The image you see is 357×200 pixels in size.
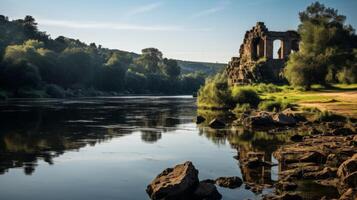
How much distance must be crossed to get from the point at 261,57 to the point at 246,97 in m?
47.0

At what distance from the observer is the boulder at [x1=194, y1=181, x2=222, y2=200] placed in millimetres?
26328

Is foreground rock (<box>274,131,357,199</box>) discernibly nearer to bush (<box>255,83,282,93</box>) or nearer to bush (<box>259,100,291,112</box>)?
bush (<box>259,100,291,112</box>)

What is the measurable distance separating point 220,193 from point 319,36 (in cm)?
9518

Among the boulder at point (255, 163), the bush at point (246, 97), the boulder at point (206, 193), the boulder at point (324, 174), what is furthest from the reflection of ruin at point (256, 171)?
the bush at point (246, 97)

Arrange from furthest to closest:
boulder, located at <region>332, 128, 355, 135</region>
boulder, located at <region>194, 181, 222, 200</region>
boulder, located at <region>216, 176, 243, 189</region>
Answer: boulder, located at <region>332, 128, 355, 135</region> → boulder, located at <region>216, 176, 243, 189</region> → boulder, located at <region>194, 181, 222, 200</region>

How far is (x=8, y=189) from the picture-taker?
28781mm

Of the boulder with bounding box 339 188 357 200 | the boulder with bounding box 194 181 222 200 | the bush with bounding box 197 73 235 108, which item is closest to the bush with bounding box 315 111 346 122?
the bush with bounding box 197 73 235 108

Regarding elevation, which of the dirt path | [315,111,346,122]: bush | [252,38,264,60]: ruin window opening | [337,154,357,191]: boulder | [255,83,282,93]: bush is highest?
[252,38,264,60]: ruin window opening

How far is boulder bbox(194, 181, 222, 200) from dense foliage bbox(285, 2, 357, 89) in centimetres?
7814

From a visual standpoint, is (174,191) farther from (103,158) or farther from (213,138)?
(213,138)

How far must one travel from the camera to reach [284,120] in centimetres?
6700

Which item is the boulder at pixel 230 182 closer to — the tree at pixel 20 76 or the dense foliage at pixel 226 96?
the dense foliage at pixel 226 96

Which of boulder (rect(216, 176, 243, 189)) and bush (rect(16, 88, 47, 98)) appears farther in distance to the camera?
bush (rect(16, 88, 47, 98))

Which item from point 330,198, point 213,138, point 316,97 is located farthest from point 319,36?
point 330,198
